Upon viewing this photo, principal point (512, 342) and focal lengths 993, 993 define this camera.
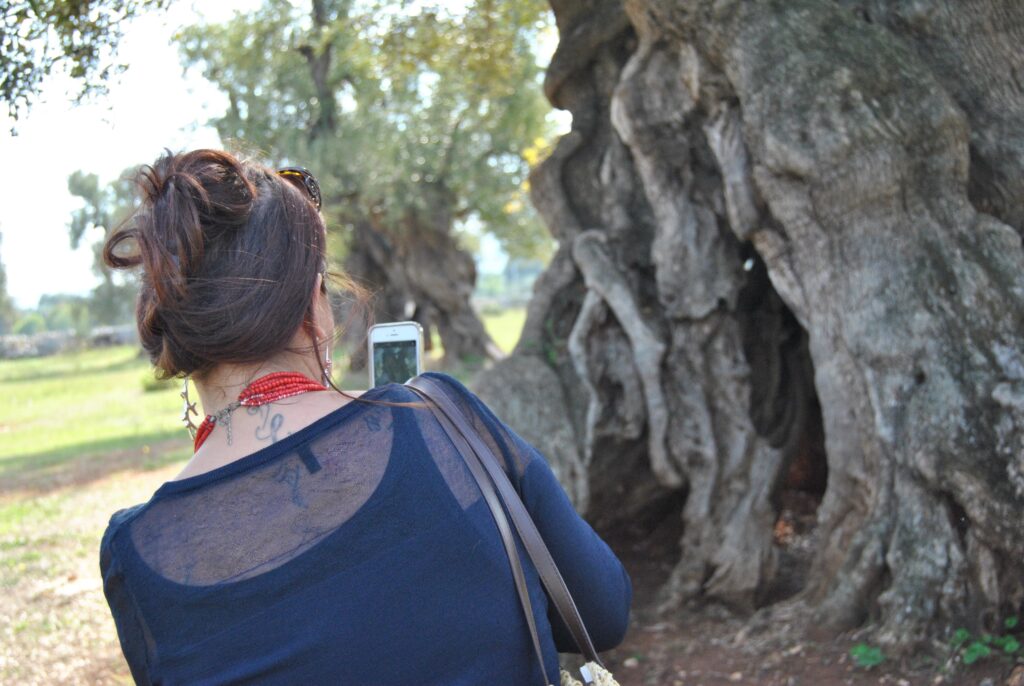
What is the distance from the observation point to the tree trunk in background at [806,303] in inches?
155

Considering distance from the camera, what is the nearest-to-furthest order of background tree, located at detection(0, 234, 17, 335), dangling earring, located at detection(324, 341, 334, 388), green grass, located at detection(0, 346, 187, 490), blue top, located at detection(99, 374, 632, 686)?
1. blue top, located at detection(99, 374, 632, 686)
2. dangling earring, located at detection(324, 341, 334, 388)
3. green grass, located at detection(0, 346, 187, 490)
4. background tree, located at detection(0, 234, 17, 335)

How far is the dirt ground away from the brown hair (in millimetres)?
3050

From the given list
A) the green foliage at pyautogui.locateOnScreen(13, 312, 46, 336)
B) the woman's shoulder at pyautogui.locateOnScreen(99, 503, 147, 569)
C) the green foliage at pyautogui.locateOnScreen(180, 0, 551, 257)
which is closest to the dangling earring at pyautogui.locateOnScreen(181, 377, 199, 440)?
the woman's shoulder at pyautogui.locateOnScreen(99, 503, 147, 569)

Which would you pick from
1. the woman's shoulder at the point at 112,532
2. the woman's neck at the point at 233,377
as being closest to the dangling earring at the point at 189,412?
the woman's neck at the point at 233,377

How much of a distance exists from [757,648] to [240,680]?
11.3 feet

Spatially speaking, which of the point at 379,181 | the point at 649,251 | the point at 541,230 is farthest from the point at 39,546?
the point at 541,230

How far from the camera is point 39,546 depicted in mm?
8359

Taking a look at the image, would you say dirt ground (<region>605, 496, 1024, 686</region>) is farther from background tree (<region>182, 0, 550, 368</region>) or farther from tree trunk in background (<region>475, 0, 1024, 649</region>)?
background tree (<region>182, 0, 550, 368</region>)

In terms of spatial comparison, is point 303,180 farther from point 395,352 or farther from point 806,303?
point 806,303

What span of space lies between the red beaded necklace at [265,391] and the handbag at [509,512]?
201 millimetres

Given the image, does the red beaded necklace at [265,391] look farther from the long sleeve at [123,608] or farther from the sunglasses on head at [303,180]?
the sunglasses on head at [303,180]

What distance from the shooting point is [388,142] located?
20.4 meters

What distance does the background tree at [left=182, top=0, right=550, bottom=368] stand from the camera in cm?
1992

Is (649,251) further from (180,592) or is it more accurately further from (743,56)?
(180,592)
